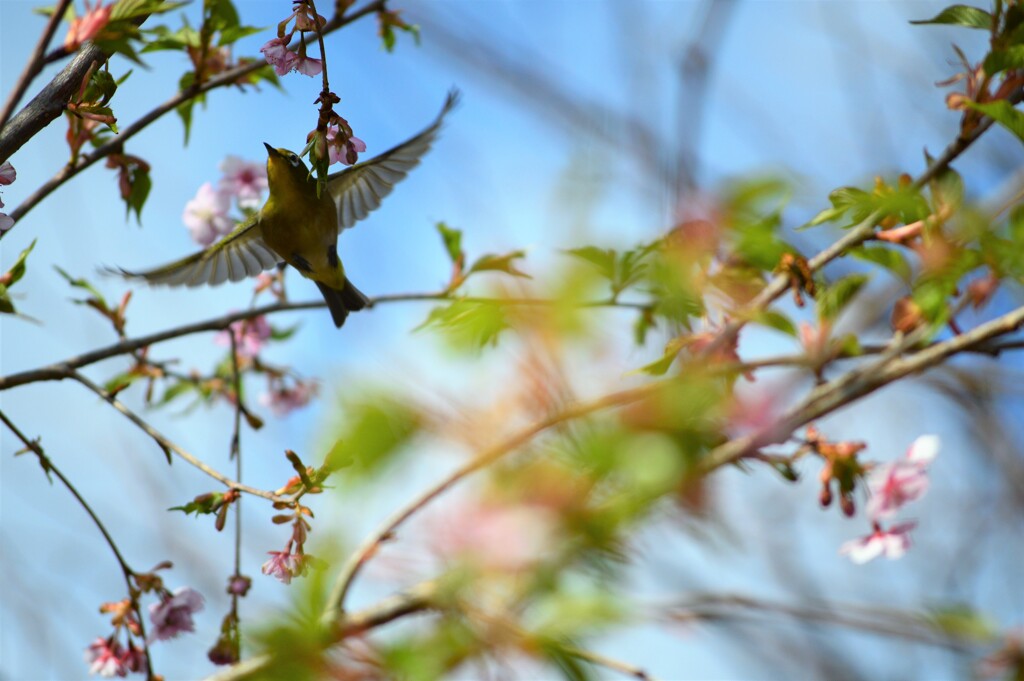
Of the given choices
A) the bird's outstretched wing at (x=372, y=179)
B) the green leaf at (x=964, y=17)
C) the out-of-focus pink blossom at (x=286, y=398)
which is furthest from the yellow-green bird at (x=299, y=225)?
the green leaf at (x=964, y=17)

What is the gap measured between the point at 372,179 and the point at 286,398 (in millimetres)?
939

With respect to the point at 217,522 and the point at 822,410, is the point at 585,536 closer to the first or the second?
the point at 822,410

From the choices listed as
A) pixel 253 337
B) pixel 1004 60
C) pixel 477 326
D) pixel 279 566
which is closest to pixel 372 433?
pixel 477 326

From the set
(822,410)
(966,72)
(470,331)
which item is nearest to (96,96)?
(470,331)

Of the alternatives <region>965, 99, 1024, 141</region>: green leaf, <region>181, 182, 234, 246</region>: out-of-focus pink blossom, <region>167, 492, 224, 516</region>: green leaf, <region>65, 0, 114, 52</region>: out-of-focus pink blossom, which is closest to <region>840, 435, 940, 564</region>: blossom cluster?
<region>965, 99, 1024, 141</region>: green leaf

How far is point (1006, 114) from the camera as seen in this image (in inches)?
55.0

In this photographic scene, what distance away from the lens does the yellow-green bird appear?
2.58 metres

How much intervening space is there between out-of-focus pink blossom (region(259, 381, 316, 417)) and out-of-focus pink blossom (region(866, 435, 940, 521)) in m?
2.12

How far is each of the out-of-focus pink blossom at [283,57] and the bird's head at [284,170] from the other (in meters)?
1.13

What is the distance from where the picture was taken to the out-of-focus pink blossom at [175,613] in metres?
2.14

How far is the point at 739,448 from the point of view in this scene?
1.08 meters

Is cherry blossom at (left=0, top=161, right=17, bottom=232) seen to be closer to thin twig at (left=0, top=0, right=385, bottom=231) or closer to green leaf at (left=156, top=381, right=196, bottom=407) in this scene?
thin twig at (left=0, top=0, right=385, bottom=231)

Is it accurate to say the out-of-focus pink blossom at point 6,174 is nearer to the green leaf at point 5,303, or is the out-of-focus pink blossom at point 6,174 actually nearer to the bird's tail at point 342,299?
the green leaf at point 5,303

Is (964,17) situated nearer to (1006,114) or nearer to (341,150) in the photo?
(1006,114)
